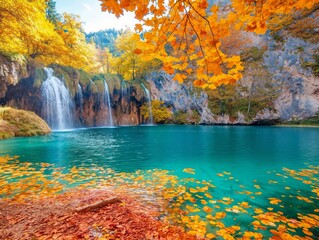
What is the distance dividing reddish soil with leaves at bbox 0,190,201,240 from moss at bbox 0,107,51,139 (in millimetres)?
13062

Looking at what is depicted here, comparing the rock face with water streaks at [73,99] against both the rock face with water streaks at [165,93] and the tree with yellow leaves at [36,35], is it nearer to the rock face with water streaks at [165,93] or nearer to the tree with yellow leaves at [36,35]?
the rock face with water streaks at [165,93]

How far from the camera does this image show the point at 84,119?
1150 inches

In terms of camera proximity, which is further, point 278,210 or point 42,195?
point 42,195

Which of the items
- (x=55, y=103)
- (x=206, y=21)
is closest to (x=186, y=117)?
(x=55, y=103)

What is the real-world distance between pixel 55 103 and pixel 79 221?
75.1ft

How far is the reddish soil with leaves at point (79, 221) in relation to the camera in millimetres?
2645

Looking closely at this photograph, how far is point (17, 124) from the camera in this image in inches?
589

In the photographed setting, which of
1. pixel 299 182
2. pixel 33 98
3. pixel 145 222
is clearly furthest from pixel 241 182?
pixel 33 98

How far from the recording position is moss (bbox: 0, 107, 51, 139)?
14086 mm

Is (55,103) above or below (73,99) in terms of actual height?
below

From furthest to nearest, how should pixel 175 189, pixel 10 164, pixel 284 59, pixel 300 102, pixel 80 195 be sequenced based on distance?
pixel 284 59, pixel 300 102, pixel 10 164, pixel 175 189, pixel 80 195

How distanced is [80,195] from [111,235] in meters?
1.68

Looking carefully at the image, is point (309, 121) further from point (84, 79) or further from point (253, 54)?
point (84, 79)

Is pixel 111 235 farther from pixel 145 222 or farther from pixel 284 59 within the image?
pixel 284 59
